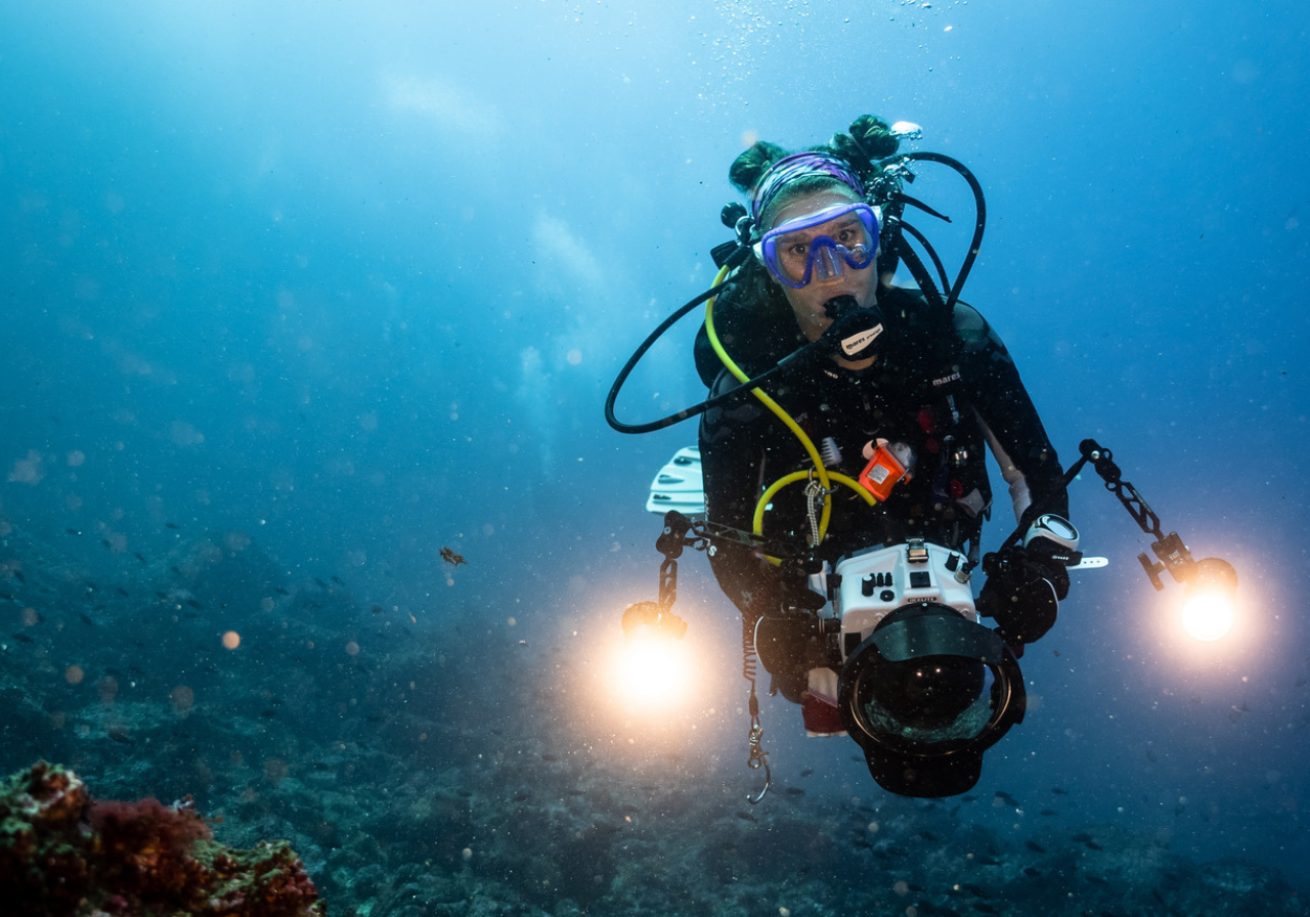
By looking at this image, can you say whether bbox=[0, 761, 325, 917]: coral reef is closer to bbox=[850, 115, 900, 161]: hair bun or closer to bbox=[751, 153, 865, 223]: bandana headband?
bbox=[751, 153, 865, 223]: bandana headband

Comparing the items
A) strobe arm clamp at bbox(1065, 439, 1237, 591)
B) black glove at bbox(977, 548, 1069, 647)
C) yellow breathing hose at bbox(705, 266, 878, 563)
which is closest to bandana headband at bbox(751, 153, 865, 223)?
yellow breathing hose at bbox(705, 266, 878, 563)

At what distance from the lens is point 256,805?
11695 millimetres

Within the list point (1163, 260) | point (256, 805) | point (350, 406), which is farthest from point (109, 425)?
point (1163, 260)

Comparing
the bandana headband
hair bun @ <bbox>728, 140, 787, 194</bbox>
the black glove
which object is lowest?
the black glove

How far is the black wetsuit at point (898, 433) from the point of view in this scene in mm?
3211

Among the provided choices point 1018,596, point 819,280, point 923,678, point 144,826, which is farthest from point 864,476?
point 144,826

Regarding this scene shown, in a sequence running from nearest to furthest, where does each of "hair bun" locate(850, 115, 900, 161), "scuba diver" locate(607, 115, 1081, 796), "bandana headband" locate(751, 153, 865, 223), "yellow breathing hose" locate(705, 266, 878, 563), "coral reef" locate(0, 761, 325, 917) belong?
"coral reef" locate(0, 761, 325, 917), "scuba diver" locate(607, 115, 1081, 796), "yellow breathing hose" locate(705, 266, 878, 563), "bandana headband" locate(751, 153, 865, 223), "hair bun" locate(850, 115, 900, 161)

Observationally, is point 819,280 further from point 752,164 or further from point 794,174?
point 752,164

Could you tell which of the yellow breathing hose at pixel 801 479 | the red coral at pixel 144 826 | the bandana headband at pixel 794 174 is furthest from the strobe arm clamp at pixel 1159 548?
the red coral at pixel 144 826

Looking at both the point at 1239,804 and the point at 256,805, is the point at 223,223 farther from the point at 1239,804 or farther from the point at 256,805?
the point at 1239,804

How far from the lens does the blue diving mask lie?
3303 mm

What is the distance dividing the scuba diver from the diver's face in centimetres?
1

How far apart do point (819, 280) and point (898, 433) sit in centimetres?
94

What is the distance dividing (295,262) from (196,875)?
463 feet
